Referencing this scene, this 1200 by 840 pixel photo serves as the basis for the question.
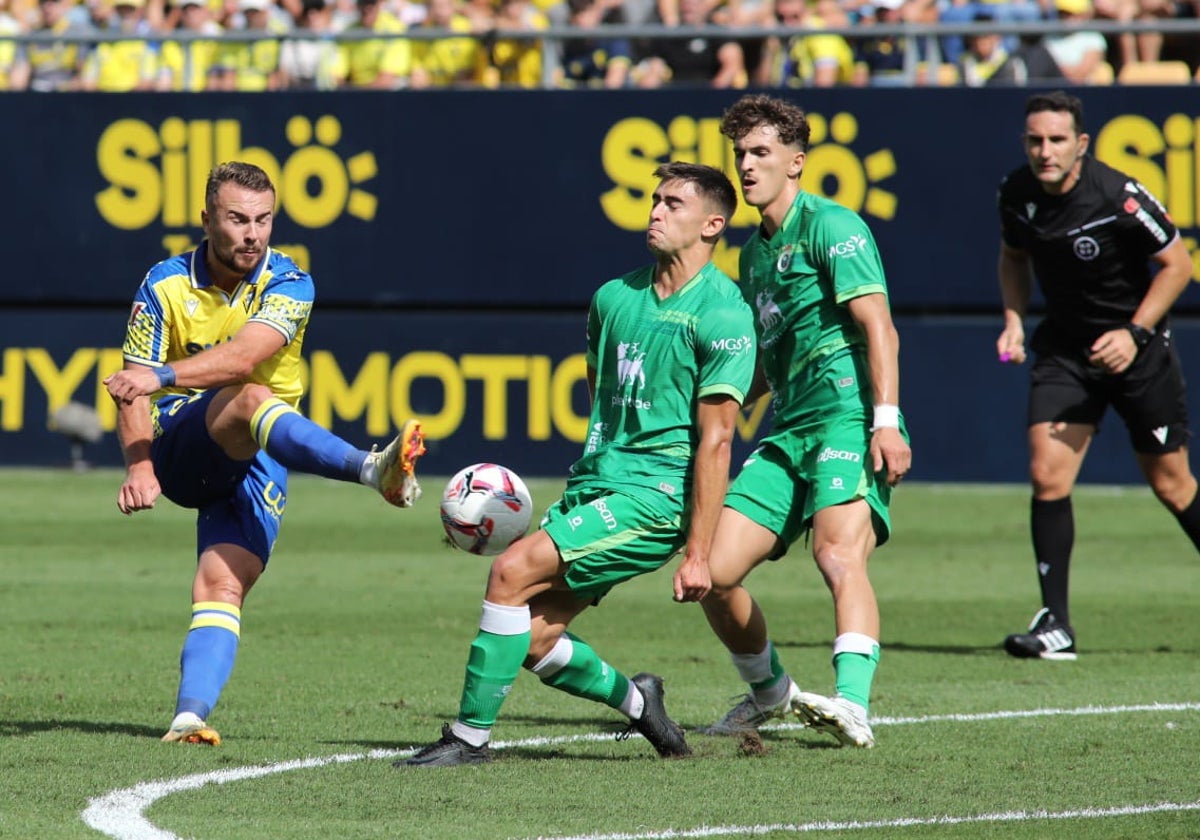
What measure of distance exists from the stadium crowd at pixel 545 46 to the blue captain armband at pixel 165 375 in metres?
10.1

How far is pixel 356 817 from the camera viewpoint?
5395 millimetres

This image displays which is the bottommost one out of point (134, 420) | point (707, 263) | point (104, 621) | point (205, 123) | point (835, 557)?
point (104, 621)

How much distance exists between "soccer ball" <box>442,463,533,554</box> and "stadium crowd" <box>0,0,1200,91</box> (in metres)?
9.97

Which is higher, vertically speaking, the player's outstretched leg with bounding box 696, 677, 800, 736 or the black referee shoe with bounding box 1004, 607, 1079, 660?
the player's outstretched leg with bounding box 696, 677, 800, 736

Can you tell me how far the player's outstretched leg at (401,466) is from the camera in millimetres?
6254

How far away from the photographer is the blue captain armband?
20.9ft

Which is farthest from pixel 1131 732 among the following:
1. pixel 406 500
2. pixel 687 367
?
pixel 406 500

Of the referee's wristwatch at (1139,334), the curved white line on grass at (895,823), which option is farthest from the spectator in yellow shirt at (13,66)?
the curved white line on grass at (895,823)

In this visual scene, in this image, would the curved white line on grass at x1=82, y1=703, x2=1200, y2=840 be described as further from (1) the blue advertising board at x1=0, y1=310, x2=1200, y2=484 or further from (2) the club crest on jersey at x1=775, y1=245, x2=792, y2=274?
(1) the blue advertising board at x1=0, y1=310, x2=1200, y2=484

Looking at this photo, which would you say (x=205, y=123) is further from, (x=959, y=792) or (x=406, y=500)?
(x=959, y=792)

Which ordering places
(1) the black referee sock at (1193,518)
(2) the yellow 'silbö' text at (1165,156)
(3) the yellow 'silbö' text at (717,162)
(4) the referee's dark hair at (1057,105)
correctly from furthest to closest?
(3) the yellow 'silbö' text at (717,162)
(2) the yellow 'silbö' text at (1165,156)
(1) the black referee sock at (1193,518)
(4) the referee's dark hair at (1057,105)

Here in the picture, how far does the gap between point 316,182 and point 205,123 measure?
113 centimetres

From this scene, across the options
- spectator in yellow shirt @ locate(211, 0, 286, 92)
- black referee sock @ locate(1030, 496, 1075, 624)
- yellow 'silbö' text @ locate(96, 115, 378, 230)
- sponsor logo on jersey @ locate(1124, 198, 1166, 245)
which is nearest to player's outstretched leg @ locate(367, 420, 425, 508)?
black referee sock @ locate(1030, 496, 1075, 624)

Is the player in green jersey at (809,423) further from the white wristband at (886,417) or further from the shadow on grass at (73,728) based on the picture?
the shadow on grass at (73,728)
